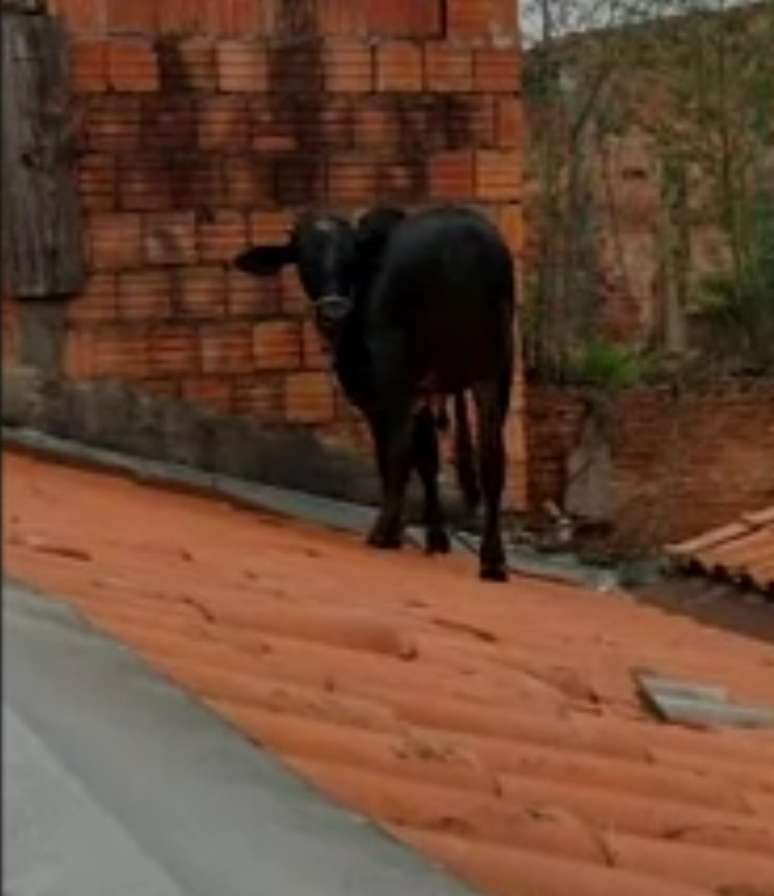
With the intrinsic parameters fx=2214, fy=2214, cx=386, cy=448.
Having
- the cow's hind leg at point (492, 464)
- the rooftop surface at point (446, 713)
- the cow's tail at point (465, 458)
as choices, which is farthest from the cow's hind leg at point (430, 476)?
the rooftop surface at point (446, 713)

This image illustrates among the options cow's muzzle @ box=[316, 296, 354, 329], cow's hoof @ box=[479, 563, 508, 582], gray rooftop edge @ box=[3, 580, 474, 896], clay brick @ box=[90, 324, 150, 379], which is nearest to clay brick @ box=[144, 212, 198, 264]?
clay brick @ box=[90, 324, 150, 379]

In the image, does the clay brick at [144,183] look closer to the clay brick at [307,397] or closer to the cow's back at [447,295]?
the clay brick at [307,397]

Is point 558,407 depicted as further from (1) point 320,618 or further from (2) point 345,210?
(1) point 320,618

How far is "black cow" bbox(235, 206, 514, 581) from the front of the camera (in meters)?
6.00

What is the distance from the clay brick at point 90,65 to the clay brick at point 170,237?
45cm

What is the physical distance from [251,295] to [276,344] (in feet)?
0.63

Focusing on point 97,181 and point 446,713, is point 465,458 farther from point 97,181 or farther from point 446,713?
point 446,713

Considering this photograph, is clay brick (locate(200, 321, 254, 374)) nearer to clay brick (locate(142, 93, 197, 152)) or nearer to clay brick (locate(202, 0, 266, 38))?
clay brick (locate(142, 93, 197, 152))

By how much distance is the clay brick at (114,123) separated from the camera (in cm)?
699

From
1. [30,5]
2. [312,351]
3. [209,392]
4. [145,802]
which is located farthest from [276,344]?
[145,802]

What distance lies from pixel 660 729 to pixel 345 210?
4004 millimetres

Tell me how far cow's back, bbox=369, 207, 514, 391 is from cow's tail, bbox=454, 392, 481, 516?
719mm

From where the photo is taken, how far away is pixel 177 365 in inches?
285

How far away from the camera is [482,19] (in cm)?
728
